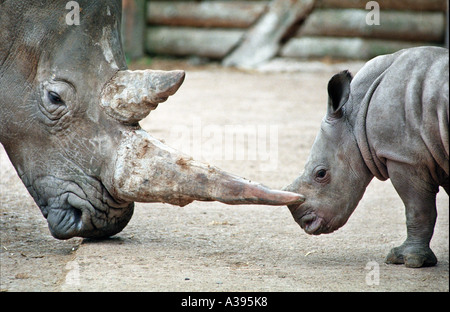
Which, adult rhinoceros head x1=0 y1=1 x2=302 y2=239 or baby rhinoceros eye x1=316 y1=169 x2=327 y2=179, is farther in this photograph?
baby rhinoceros eye x1=316 y1=169 x2=327 y2=179

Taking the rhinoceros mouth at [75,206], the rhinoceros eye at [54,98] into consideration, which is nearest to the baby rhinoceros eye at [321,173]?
the rhinoceros mouth at [75,206]

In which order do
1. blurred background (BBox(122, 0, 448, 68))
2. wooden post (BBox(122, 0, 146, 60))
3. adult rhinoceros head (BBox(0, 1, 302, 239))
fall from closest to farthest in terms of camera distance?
adult rhinoceros head (BBox(0, 1, 302, 239)) < blurred background (BBox(122, 0, 448, 68)) < wooden post (BBox(122, 0, 146, 60))

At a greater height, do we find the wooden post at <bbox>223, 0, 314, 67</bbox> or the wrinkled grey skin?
the wooden post at <bbox>223, 0, 314, 67</bbox>

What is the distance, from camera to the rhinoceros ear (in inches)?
168

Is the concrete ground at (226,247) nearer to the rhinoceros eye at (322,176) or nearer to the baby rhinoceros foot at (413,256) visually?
the baby rhinoceros foot at (413,256)

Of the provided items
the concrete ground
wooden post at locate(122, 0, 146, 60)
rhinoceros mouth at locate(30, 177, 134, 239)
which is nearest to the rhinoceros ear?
the concrete ground

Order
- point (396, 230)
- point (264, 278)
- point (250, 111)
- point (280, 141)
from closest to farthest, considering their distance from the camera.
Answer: point (264, 278), point (396, 230), point (280, 141), point (250, 111)

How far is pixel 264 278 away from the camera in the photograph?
3.81m

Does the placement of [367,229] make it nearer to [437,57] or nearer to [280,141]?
[437,57]

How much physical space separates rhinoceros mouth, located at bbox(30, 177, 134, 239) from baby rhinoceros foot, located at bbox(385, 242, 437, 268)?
156cm

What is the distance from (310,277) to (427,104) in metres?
1.09

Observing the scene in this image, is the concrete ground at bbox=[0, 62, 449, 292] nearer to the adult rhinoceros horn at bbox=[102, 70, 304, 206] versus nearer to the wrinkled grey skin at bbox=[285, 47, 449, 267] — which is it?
the wrinkled grey skin at bbox=[285, 47, 449, 267]

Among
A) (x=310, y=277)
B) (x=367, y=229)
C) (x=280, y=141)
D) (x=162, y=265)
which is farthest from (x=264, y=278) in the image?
(x=280, y=141)

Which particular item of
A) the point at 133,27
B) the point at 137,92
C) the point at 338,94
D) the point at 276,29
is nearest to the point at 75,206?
the point at 137,92
